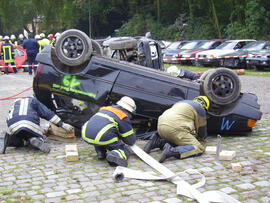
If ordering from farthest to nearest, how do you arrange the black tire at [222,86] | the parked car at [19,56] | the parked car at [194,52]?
the parked car at [194,52]
the parked car at [19,56]
the black tire at [222,86]

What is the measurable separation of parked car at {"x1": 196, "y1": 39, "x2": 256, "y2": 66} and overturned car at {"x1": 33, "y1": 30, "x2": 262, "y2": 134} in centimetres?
1307

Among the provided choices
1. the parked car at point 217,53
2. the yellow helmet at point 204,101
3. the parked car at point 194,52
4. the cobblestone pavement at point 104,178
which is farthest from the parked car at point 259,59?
the yellow helmet at point 204,101

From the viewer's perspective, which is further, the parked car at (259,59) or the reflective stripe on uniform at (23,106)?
the parked car at (259,59)

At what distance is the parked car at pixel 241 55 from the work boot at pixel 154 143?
1371cm

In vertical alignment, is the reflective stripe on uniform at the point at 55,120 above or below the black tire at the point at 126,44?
below

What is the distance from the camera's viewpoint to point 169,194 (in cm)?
488

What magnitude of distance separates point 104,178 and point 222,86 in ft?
9.59

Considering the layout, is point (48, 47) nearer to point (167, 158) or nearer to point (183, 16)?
point (167, 158)

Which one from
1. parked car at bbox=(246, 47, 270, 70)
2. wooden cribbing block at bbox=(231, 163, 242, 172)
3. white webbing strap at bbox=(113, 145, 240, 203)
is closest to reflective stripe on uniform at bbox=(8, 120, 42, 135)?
white webbing strap at bbox=(113, 145, 240, 203)

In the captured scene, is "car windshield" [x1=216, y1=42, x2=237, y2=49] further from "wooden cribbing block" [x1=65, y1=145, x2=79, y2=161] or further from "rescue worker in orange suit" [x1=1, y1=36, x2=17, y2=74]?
"wooden cribbing block" [x1=65, y1=145, x2=79, y2=161]

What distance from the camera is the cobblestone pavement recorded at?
15.8 feet

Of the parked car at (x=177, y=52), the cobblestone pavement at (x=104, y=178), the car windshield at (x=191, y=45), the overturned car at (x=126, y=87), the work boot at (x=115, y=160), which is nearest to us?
the cobblestone pavement at (x=104, y=178)

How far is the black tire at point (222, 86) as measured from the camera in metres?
7.29

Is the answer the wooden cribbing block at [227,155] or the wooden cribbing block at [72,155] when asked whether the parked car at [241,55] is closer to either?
the wooden cribbing block at [227,155]
